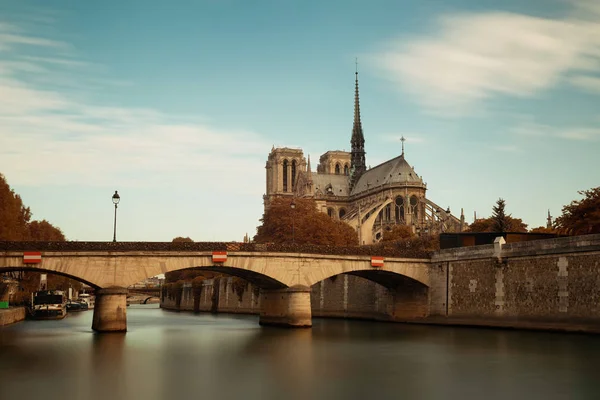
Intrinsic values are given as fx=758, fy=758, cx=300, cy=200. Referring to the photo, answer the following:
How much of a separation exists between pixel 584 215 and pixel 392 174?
8478cm

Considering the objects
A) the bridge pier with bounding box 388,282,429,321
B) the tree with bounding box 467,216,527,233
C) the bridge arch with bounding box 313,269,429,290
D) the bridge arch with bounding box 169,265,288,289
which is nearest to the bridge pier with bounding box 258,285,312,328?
the bridge arch with bounding box 169,265,288,289

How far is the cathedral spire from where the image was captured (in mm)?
158000

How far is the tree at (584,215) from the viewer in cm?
4862

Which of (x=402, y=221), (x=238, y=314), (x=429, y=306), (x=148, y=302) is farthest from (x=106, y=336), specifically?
(x=148, y=302)

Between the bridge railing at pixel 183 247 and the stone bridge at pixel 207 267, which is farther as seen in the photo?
the stone bridge at pixel 207 267

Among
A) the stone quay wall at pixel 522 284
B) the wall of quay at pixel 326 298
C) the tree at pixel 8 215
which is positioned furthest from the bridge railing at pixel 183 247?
the tree at pixel 8 215

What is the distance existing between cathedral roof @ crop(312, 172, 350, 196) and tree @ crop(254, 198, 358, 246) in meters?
66.1

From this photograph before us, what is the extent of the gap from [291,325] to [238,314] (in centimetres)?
3595

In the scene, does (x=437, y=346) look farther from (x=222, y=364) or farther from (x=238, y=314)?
(x=238, y=314)

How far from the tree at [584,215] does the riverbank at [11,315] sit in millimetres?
41816

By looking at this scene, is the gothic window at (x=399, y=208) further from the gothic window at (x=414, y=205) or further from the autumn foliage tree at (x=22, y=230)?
the autumn foliage tree at (x=22, y=230)

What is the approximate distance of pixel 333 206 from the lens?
157 m

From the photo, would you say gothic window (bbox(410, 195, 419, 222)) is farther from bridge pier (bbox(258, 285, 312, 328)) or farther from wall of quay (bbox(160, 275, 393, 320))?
bridge pier (bbox(258, 285, 312, 328))

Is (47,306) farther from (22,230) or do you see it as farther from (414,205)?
(414,205)
